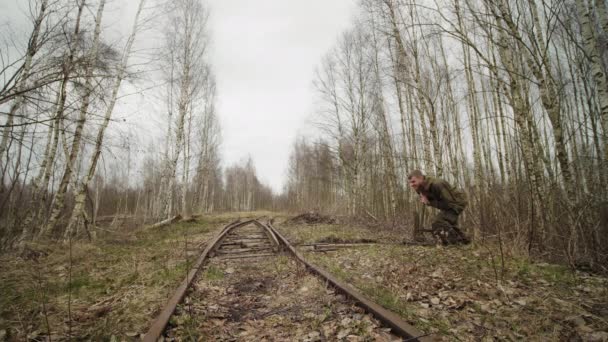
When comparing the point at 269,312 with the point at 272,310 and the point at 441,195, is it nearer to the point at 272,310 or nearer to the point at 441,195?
the point at 272,310

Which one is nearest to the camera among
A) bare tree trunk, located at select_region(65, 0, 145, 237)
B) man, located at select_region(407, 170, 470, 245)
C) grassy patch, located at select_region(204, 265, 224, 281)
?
grassy patch, located at select_region(204, 265, 224, 281)

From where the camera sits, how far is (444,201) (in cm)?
539

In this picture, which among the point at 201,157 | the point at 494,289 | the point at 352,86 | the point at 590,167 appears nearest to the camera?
the point at 494,289

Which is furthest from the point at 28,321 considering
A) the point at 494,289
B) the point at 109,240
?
the point at 109,240

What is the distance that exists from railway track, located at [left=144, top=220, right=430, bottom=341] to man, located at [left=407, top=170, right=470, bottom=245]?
262 centimetres

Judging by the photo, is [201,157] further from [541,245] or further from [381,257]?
[541,245]

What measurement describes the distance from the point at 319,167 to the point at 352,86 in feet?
40.1

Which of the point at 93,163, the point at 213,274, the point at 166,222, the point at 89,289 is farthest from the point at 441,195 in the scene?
the point at 166,222

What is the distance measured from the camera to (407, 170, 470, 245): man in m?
5.31

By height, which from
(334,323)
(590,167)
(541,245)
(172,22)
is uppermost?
(172,22)

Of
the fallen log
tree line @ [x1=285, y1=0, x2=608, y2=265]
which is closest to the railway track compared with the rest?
tree line @ [x1=285, y1=0, x2=608, y2=265]

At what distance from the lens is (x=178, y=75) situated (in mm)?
15906

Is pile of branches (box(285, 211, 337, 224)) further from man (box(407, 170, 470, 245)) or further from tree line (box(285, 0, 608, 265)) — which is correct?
man (box(407, 170, 470, 245))

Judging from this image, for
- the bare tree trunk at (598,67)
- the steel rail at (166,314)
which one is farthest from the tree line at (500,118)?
the steel rail at (166,314)
